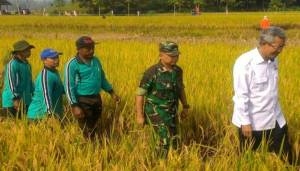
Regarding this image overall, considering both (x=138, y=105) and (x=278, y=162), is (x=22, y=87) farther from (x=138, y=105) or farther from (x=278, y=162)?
(x=278, y=162)

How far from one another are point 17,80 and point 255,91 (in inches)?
95.7

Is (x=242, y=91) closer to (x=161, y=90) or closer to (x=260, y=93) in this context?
(x=260, y=93)

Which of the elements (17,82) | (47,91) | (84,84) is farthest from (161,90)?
(17,82)

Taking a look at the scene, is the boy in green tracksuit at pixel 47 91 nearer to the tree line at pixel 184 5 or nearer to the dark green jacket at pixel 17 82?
the dark green jacket at pixel 17 82

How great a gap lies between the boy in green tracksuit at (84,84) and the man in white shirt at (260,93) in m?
1.56

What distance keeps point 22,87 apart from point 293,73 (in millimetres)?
3467

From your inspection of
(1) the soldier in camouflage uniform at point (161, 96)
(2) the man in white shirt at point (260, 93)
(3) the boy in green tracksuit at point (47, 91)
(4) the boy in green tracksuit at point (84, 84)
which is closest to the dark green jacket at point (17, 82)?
(3) the boy in green tracksuit at point (47, 91)

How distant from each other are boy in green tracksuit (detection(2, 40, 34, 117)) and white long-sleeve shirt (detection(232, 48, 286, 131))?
86.7 inches

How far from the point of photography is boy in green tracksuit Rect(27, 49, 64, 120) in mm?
4113

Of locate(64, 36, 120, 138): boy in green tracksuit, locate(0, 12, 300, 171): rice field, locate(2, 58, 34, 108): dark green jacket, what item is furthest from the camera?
locate(2, 58, 34, 108): dark green jacket

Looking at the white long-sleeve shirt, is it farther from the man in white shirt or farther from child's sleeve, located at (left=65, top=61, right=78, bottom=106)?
child's sleeve, located at (left=65, top=61, right=78, bottom=106)

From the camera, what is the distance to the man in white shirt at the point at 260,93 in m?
3.04

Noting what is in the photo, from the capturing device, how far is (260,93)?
316 cm

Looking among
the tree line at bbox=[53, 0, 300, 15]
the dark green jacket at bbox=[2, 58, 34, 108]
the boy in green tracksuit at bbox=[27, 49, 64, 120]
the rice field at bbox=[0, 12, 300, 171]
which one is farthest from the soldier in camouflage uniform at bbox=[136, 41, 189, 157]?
the tree line at bbox=[53, 0, 300, 15]
